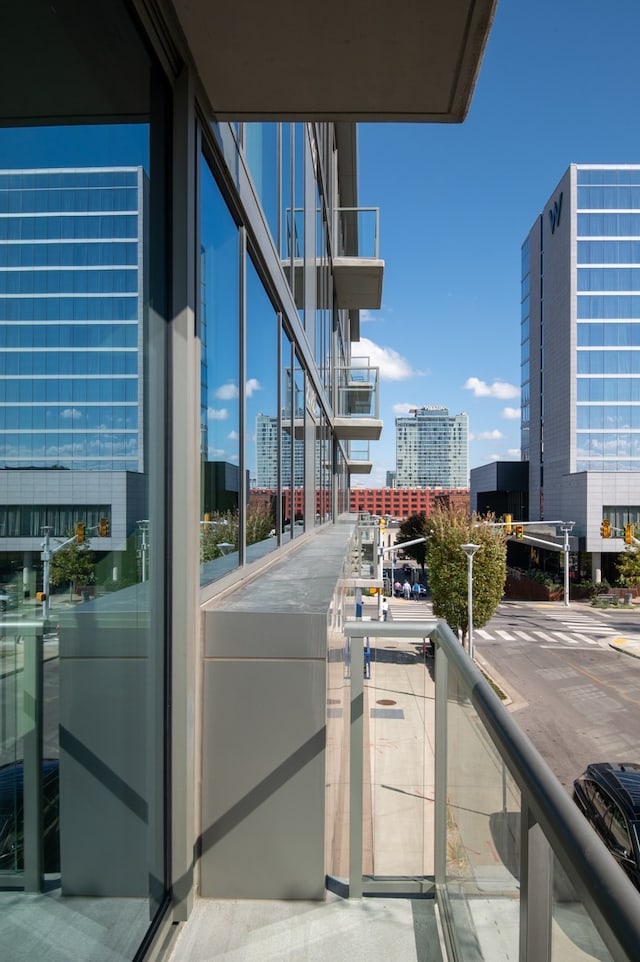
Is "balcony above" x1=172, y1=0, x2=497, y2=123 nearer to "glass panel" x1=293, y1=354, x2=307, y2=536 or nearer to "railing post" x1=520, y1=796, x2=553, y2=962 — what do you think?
"railing post" x1=520, y1=796, x2=553, y2=962

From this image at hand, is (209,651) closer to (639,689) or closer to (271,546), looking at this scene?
(271,546)

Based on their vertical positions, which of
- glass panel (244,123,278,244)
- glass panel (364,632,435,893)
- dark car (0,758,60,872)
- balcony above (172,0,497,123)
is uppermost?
glass panel (244,123,278,244)

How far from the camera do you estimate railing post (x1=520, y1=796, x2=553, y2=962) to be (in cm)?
109

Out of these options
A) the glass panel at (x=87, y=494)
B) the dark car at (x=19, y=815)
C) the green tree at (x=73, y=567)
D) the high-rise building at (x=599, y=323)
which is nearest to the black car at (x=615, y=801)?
the glass panel at (x=87, y=494)

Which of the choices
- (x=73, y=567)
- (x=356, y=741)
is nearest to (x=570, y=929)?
(x=73, y=567)

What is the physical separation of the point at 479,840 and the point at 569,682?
84.6 feet

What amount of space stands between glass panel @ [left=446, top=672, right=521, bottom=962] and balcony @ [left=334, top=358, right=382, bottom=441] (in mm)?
15251

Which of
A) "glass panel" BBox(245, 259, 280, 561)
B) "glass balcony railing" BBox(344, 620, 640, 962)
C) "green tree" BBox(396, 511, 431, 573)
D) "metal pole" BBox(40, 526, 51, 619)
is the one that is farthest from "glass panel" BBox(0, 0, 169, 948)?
"green tree" BBox(396, 511, 431, 573)

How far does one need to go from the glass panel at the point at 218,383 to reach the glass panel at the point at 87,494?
0.56m

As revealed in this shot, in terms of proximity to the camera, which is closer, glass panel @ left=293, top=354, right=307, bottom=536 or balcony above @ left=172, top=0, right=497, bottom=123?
balcony above @ left=172, top=0, right=497, bottom=123

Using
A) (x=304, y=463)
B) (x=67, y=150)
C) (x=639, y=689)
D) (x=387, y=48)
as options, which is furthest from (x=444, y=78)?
(x=639, y=689)

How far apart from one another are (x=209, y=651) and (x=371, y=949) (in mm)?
1382

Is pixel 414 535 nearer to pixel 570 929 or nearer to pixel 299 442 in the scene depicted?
pixel 299 442

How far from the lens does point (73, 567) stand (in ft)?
5.85
